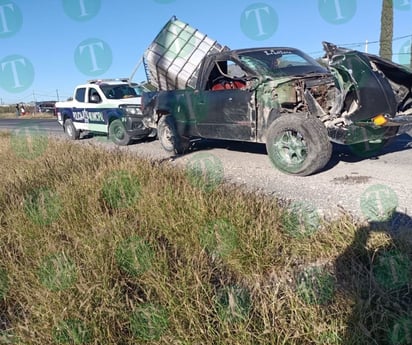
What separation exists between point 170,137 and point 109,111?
10.9ft

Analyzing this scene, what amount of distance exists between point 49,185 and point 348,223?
11.7 feet

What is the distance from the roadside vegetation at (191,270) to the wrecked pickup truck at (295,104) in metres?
1.78

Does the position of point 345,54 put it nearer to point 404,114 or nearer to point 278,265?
point 404,114

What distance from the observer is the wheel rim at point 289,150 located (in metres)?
5.35

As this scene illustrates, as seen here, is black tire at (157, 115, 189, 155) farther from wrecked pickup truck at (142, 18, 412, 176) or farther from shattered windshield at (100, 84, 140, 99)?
shattered windshield at (100, 84, 140, 99)

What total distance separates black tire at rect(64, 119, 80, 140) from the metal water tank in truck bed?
3.95m

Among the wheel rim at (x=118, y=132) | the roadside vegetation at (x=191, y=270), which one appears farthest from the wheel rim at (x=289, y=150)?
the wheel rim at (x=118, y=132)

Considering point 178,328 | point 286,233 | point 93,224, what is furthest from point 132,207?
point 178,328

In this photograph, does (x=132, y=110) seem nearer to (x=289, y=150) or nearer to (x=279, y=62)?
(x=279, y=62)

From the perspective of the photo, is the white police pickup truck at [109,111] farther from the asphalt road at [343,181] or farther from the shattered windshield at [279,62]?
the shattered windshield at [279,62]

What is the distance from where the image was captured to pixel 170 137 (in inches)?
311

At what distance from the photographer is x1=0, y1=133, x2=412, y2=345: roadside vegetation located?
203cm

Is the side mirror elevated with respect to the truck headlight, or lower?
elevated

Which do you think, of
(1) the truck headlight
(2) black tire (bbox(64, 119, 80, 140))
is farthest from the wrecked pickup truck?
(2) black tire (bbox(64, 119, 80, 140))
